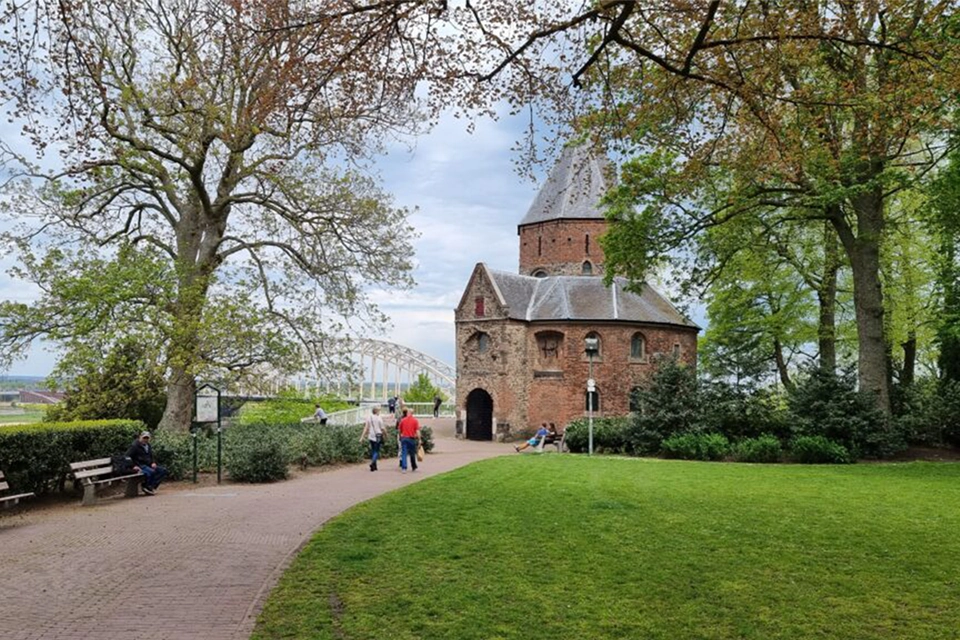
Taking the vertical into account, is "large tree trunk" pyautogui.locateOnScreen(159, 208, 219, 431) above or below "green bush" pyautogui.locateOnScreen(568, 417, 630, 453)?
above

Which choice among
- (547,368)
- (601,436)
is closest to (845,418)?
(601,436)

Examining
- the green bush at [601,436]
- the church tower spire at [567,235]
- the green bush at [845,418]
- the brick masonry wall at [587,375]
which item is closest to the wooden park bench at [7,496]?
the green bush at [601,436]

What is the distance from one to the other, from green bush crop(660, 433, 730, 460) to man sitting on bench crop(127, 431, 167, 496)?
1461 centimetres

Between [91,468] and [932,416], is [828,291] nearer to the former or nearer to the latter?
[932,416]

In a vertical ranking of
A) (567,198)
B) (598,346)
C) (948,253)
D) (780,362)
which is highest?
(567,198)

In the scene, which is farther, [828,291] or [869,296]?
[828,291]

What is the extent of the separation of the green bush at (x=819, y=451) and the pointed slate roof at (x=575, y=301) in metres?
15.6

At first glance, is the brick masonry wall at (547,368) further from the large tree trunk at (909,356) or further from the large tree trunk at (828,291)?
the large tree trunk at (909,356)

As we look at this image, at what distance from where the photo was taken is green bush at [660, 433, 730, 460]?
2145 cm

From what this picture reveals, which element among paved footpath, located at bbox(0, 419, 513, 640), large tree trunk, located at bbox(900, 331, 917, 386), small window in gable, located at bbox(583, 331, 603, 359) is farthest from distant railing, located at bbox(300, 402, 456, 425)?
large tree trunk, located at bbox(900, 331, 917, 386)

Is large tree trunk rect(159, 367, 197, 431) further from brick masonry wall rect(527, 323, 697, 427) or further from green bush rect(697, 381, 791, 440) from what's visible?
brick masonry wall rect(527, 323, 697, 427)

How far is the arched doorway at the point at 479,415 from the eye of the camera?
3666cm

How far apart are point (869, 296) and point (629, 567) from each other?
56.1 feet

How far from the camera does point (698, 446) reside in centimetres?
2173
